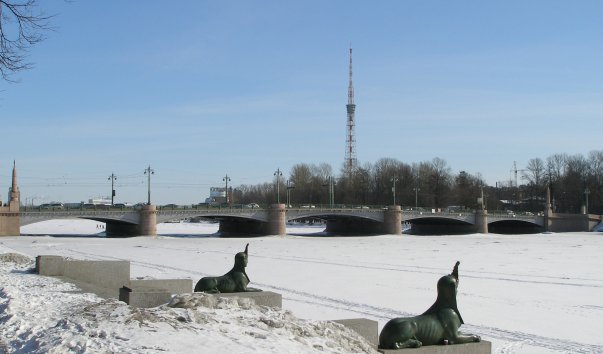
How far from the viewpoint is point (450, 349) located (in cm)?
805

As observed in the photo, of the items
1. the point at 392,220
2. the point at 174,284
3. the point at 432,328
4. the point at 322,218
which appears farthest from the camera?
the point at 322,218

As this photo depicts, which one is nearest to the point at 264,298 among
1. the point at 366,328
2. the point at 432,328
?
the point at 366,328

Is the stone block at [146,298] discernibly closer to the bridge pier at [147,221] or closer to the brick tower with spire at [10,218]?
the brick tower with spire at [10,218]

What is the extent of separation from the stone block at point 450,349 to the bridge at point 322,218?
5785 cm

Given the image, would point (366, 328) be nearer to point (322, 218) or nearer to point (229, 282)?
point (229, 282)

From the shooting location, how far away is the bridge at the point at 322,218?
66000 millimetres

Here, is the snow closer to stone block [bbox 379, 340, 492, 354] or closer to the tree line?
stone block [bbox 379, 340, 492, 354]

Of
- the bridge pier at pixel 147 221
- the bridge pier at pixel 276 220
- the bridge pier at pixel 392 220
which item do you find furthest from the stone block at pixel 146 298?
the bridge pier at pixel 392 220

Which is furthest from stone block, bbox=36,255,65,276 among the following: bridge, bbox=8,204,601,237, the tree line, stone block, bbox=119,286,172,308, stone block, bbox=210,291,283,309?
the tree line

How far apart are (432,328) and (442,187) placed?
117m

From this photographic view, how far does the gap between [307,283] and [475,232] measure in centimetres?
7169

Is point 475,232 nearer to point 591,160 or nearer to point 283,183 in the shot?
point 591,160

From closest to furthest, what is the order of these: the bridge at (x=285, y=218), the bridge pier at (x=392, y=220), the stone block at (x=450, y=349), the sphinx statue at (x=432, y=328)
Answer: the stone block at (x=450, y=349), the sphinx statue at (x=432, y=328), the bridge at (x=285, y=218), the bridge pier at (x=392, y=220)

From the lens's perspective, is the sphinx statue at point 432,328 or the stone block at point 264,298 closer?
the sphinx statue at point 432,328
